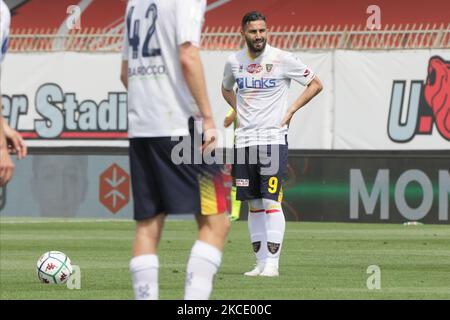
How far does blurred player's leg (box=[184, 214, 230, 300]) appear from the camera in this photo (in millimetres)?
7230

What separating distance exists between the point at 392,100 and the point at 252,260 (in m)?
9.79

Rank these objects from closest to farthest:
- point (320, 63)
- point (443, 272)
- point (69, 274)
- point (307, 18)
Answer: point (69, 274) < point (443, 272) < point (320, 63) < point (307, 18)

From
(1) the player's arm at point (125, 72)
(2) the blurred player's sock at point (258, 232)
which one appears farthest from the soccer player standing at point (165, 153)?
(2) the blurred player's sock at point (258, 232)

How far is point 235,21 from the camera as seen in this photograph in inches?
1190

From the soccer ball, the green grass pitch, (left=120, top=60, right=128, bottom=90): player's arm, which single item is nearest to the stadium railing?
the green grass pitch

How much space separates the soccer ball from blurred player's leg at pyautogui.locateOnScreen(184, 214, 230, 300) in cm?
367

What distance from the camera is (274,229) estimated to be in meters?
11.5

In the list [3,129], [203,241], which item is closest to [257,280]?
[203,241]

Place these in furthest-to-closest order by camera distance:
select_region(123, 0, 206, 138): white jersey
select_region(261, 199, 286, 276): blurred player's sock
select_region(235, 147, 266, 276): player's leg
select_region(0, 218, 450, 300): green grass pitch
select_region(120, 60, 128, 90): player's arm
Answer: select_region(235, 147, 266, 276): player's leg → select_region(261, 199, 286, 276): blurred player's sock → select_region(0, 218, 450, 300): green grass pitch → select_region(120, 60, 128, 90): player's arm → select_region(123, 0, 206, 138): white jersey

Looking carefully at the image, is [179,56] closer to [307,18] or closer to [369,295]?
[369,295]

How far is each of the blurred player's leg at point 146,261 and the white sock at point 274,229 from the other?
4.06 metres

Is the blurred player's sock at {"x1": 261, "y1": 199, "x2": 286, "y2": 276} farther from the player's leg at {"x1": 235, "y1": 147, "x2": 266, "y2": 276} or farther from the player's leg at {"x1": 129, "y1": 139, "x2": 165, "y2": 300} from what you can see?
the player's leg at {"x1": 129, "y1": 139, "x2": 165, "y2": 300}

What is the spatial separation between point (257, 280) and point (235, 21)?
1984 centimetres

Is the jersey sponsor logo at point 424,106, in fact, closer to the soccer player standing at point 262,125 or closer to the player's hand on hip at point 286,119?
the soccer player standing at point 262,125
